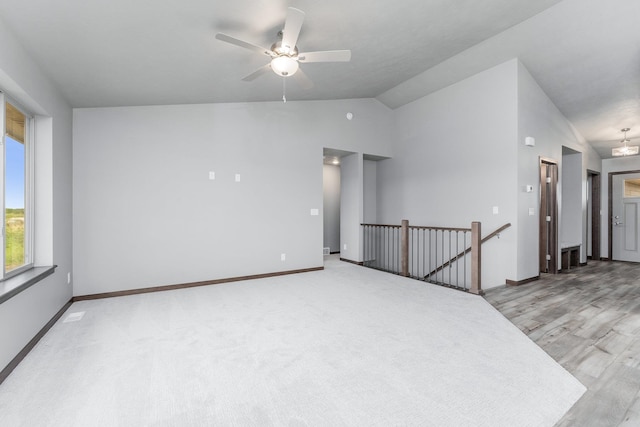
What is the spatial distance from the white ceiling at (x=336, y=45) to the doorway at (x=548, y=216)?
1.31m

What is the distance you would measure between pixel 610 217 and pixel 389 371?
28.2ft

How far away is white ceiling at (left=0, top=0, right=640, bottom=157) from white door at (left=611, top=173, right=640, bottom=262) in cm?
246

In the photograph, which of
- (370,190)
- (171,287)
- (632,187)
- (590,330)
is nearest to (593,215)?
(632,187)

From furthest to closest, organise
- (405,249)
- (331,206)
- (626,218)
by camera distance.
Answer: (331,206), (626,218), (405,249)

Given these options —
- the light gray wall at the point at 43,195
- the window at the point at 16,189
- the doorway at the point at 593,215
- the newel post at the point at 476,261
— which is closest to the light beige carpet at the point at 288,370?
the light gray wall at the point at 43,195

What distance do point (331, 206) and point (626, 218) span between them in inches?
285

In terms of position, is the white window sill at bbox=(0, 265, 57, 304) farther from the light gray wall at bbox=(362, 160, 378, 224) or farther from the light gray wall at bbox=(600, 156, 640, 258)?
the light gray wall at bbox=(600, 156, 640, 258)

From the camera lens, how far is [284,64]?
2.80 meters

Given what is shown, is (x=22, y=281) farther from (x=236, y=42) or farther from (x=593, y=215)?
(x=593, y=215)

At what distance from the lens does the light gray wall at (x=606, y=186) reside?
23.5ft

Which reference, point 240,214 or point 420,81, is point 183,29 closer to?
point 240,214

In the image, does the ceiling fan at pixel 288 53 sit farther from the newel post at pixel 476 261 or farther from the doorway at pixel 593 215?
the doorway at pixel 593 215

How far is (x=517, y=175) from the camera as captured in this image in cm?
→ 452

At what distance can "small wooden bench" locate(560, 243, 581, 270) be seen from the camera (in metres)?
5.91
